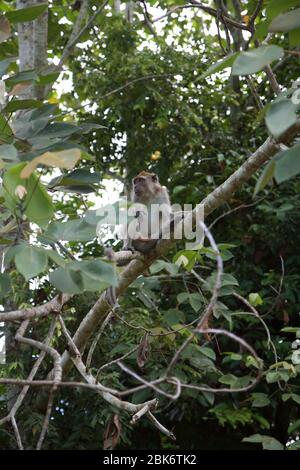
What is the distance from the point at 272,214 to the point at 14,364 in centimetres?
296

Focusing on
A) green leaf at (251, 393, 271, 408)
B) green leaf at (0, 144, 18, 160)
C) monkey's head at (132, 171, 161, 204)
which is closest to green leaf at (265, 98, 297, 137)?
green leaf at (0, 144, 18, 160)

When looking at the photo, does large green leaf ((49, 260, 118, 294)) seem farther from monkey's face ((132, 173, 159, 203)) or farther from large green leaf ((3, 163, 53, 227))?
monkey's face ((132, 173, 159, 203))

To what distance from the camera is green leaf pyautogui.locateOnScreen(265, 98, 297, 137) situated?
67.9 inches

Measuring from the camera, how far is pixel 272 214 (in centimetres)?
Result: 644

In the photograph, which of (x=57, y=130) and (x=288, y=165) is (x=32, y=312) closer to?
(x=57, y=130)

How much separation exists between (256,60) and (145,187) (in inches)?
145

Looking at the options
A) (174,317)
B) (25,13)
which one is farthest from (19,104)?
(174,317)

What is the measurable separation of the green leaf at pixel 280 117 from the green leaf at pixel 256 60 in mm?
116

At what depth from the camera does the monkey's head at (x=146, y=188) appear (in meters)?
5.55

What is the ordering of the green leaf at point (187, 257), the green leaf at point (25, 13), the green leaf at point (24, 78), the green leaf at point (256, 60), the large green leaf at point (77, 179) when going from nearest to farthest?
1. the green leaf at point (256, 60)
2. the large green leaf at point (77, 179)
3. the green leaf at point (24, 78)
4. the green leaf at point (25, 13)
5. the green leaf at point (187, 257)

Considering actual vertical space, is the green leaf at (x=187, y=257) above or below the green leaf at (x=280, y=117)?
below

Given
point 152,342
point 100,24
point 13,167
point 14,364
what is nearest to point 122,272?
point 152,342

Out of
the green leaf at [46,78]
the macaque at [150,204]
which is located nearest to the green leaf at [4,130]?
the green leaf at [46,78]

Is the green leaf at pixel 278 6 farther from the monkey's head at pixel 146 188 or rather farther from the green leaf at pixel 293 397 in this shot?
the monkey's head at pixel 146 188
